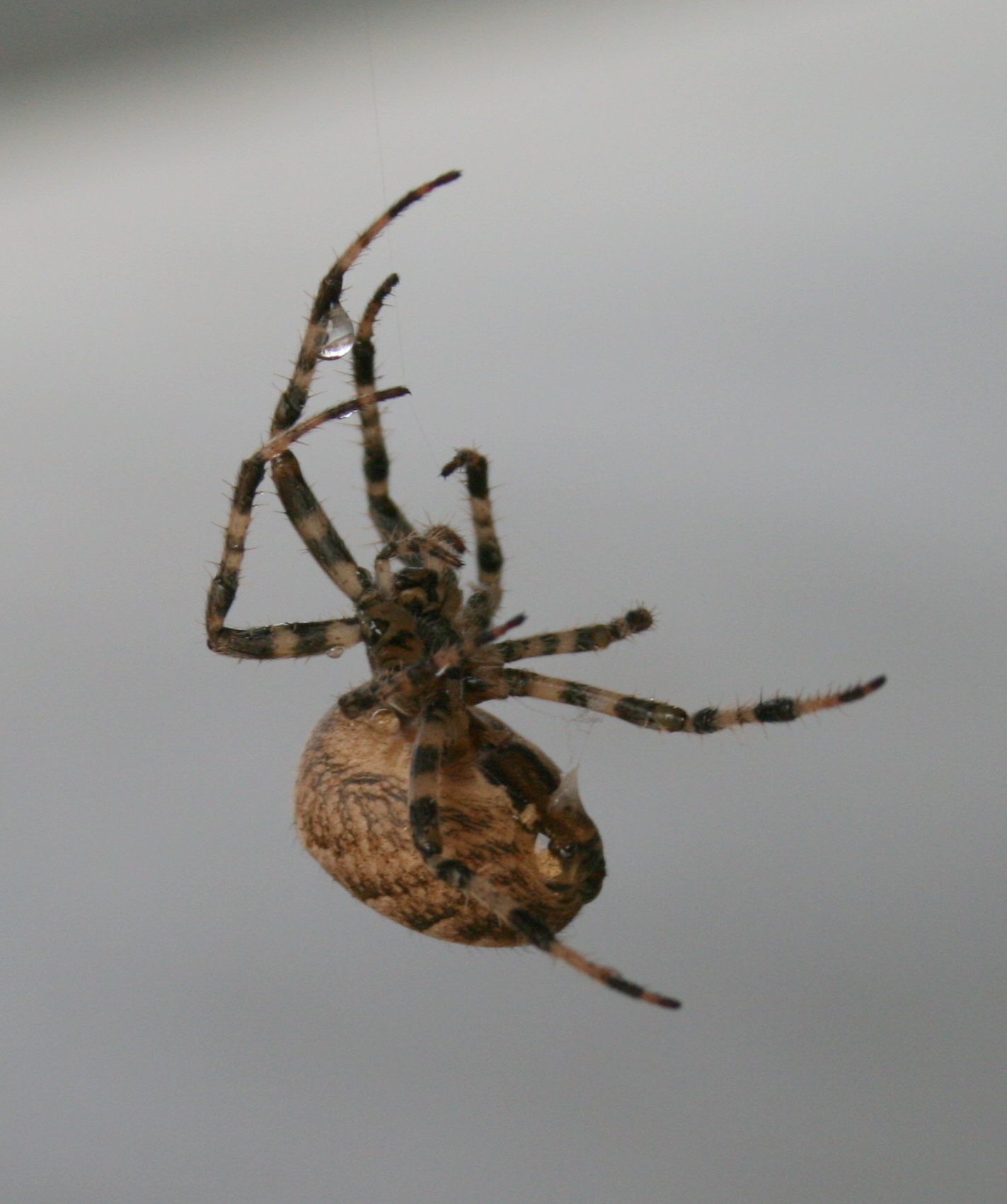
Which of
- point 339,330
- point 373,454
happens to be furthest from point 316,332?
point 373,454

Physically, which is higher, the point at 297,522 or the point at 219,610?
the point at 297,522

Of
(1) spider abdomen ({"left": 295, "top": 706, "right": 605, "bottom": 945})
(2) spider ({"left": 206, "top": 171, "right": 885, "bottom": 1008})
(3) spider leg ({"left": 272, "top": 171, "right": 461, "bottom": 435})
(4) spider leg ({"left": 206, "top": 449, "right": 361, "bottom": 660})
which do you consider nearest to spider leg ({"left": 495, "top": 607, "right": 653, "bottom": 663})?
(2) spider ({"left": 206, "top": 171, "right": 885, "bottom": 1008})

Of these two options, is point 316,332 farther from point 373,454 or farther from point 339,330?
point 373,454

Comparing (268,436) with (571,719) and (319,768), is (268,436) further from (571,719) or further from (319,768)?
(571,719)

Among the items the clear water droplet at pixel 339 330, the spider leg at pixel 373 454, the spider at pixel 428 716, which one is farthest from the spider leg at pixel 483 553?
the clear water droplet at pixel 339 330

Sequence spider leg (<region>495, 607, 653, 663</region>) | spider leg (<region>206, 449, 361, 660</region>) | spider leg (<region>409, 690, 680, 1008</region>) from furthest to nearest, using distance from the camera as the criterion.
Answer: spider leg (<region>495, 607, 653, 663</region>) → spider leg (<region>206, 449, 361, 660</region>) → spider leg (<region>409, 690, 680, 1008</region>)

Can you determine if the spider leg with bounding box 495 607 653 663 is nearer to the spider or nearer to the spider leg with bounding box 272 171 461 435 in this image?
the spider

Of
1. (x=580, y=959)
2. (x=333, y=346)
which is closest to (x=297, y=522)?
(x=333, y=346)
